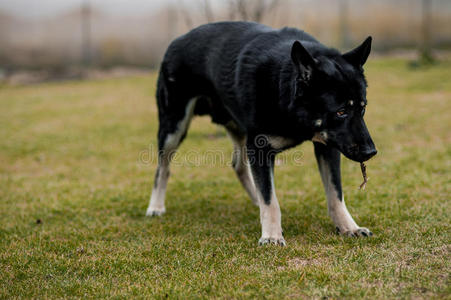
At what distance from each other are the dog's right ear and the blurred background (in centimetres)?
1429

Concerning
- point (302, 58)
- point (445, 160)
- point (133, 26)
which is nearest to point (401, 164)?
point (445, 160)

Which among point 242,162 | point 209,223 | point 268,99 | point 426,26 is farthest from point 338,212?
point 426,26

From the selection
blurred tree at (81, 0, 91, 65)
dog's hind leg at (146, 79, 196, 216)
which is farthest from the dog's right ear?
blurred tree at (81, 0, 91, 65)

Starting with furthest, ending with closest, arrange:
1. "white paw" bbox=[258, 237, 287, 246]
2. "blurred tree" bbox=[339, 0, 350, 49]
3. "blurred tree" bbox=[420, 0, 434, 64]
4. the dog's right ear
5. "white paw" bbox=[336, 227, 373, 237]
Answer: "blurred tree" bbox=[339, 0, 350, 49]
"blurred tree" bbox=[420, 0, 434, 64]
"white paw" bbox=[336, 227, 373, 237]
"white paw" bbox=[258, 237, 287, 246]
the dog's right ear

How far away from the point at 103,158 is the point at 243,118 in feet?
15.3

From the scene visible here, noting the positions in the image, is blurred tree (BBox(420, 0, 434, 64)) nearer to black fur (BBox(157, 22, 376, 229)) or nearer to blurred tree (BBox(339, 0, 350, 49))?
blurred tree (BBox(339, 0, 350, 49))

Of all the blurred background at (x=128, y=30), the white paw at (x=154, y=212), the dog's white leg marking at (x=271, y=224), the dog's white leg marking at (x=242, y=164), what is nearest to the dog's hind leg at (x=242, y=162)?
the dog's white leg marking at (x=242, y=164)

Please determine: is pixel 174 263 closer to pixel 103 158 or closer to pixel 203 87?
pixel 203 87

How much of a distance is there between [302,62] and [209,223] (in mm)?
2026

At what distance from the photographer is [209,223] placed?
187 inches

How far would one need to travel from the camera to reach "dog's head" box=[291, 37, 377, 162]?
349 cm

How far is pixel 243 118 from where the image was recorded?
4.23 m

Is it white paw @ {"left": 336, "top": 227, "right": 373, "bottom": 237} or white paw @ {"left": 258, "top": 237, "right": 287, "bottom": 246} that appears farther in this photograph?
white paw @ {"left": 336, "top": 227, "right": 373, "bottom": 237}

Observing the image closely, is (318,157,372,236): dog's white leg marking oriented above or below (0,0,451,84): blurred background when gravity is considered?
above
